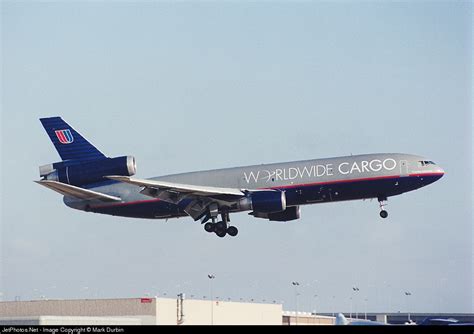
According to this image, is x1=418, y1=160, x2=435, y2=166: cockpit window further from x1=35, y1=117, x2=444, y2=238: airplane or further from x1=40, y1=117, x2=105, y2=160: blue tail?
x1=40, y1=117, x2=105, y2=160: blue tail

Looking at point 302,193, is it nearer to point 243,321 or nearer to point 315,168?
point 315,168

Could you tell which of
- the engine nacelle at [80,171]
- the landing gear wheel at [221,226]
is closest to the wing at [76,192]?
the engine nacelle at [80,171]

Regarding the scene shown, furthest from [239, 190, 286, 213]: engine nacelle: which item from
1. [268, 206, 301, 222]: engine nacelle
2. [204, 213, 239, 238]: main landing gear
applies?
[268, 206, 301, 222]: engine nacelle

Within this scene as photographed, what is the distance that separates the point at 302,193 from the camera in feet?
231

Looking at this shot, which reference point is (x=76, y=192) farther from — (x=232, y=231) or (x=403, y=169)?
(x=403, y=169)

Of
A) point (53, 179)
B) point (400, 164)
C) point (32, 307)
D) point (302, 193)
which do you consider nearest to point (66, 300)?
point (32, 307)

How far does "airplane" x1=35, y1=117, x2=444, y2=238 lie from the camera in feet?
226

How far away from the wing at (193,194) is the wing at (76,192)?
3806 mm

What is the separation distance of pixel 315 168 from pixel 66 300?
73.3 feet

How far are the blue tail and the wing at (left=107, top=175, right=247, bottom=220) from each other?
8234mm

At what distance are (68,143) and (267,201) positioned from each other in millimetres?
19831

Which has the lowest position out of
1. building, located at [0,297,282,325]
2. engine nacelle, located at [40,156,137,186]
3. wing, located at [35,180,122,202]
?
building, located at [0,297,282,325]

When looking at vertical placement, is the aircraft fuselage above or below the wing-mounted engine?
above
